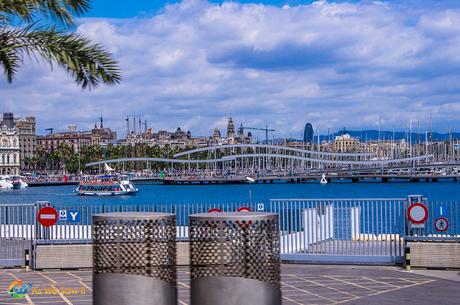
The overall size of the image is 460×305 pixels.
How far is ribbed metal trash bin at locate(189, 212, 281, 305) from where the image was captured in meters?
8.30

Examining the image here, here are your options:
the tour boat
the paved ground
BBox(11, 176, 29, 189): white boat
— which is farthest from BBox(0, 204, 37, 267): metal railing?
BBox(11, 176, 29, 189): white boat

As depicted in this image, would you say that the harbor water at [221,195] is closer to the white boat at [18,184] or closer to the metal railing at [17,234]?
the white boat at [18,184]

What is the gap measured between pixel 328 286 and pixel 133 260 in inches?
343

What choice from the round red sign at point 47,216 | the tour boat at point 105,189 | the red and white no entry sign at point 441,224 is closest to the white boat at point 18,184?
the tour boat at point 105,189

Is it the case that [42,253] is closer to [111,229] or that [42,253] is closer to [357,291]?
[357,291]

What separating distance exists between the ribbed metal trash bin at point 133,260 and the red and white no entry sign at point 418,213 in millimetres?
11601

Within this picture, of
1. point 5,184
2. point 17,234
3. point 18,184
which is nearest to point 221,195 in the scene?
point 5,184

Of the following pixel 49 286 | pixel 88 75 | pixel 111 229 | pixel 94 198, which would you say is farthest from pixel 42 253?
pixel 94 198

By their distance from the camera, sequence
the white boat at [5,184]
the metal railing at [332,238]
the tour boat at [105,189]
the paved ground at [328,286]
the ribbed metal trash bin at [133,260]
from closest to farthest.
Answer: the ribbed metal trash bin at [133,260]
the paved ground at [328,286]
the metal railing at [332,238]
the tour boat at [105,189]
the white boat at [5,184]

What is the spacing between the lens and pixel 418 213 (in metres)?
19.3

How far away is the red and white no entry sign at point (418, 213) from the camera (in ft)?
63.2

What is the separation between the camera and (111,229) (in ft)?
28.7

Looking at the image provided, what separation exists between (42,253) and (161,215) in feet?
39.8

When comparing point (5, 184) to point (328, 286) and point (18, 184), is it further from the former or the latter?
point (328, 286)
